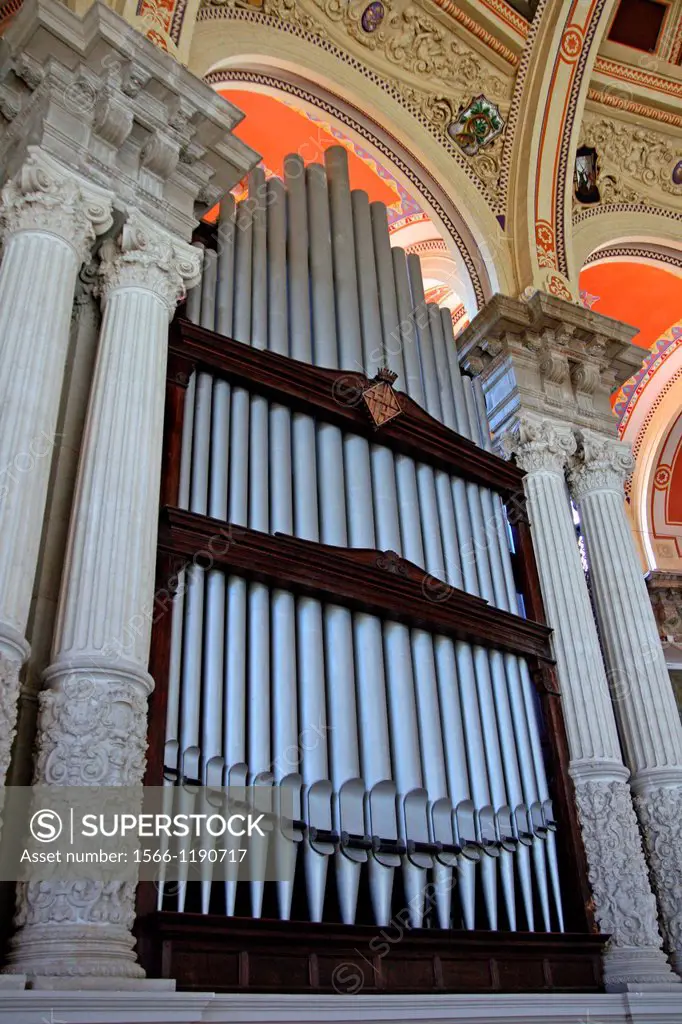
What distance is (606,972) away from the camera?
5.59m

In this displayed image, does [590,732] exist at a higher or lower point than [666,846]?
higher

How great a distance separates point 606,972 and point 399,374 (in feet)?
13.4

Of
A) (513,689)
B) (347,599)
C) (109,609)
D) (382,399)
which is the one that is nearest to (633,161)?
(382,399)

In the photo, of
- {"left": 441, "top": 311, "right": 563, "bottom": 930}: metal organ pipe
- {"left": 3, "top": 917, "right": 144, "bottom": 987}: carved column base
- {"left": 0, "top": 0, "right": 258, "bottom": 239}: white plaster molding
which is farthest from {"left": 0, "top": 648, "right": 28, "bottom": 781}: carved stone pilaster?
{"left": 441, "top": 311, "right": 563, "bottom": 930}: metal organ pipe

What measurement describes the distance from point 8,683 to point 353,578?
2.30 meters

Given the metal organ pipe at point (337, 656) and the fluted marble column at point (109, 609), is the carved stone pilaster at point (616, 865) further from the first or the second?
the fluted marble column at point (109, 609)

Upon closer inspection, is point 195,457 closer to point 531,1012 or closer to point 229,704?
point 229,704

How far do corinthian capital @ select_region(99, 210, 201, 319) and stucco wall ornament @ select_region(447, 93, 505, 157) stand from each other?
445 cm

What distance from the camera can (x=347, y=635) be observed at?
5.48 metres

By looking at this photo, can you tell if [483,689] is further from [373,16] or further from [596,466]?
[373,16]

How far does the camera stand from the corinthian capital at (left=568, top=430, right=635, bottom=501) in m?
7.76

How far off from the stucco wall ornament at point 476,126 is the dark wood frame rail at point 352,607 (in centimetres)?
354

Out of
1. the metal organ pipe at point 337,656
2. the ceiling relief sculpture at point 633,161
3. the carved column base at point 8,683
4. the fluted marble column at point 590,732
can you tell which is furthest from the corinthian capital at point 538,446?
the carved column base at point 8,683

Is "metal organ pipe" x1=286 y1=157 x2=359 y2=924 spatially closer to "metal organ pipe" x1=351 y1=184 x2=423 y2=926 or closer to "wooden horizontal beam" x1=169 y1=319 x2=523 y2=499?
"metal organ pipe" x1=351 y1=184 x2=423 y2=926
